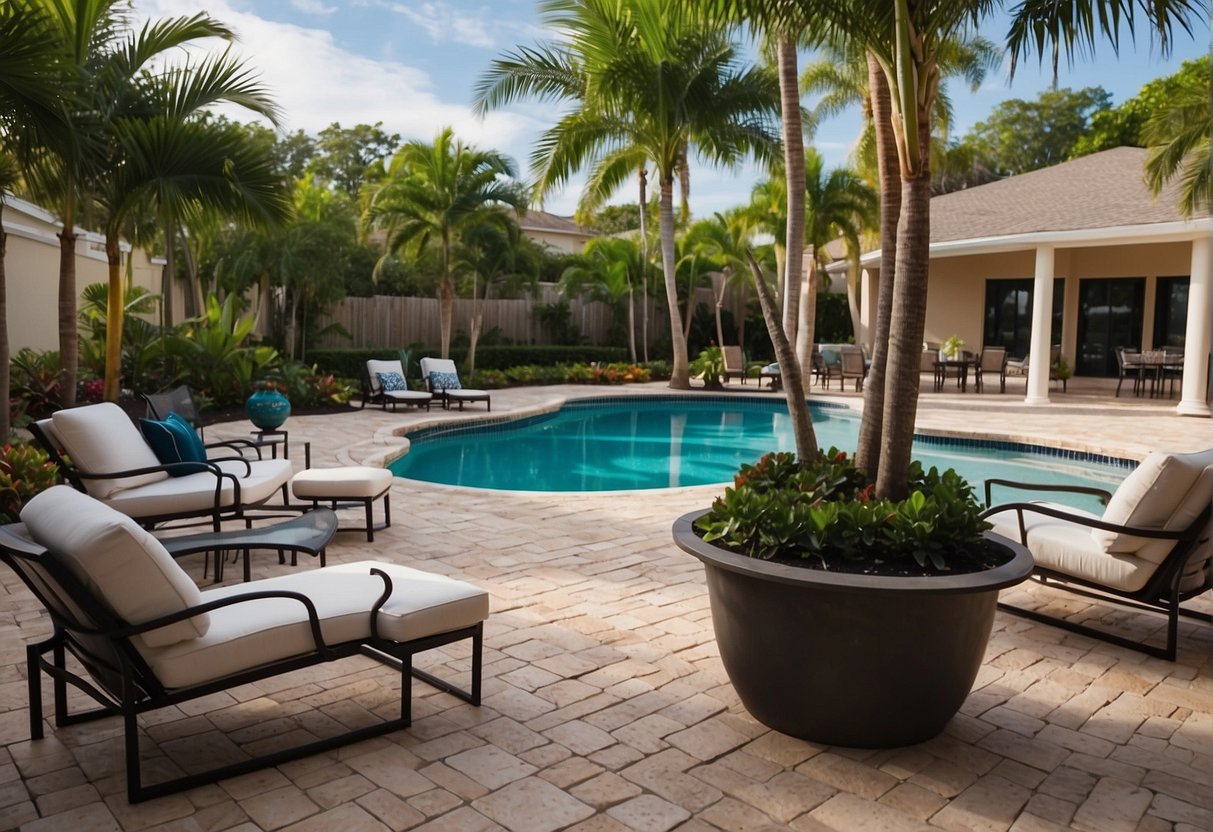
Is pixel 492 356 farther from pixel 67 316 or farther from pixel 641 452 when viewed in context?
pixel 67 316

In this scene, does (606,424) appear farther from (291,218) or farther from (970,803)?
(970,803)

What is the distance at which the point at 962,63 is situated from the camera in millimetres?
21203

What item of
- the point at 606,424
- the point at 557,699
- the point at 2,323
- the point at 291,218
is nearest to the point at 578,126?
the point at 606,424

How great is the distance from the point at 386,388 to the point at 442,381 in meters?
1.04

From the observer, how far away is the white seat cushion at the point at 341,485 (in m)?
6.20

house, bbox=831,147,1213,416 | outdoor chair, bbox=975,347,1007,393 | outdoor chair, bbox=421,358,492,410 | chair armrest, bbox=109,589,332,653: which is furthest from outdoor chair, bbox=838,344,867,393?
chair armrest, bbox=109,589,332,653

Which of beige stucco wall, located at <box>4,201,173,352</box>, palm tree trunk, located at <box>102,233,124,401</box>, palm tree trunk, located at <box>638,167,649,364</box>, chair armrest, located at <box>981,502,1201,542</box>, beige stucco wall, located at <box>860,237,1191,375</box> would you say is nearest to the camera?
chair armrest, located at <box>981,502,1201,542</box>

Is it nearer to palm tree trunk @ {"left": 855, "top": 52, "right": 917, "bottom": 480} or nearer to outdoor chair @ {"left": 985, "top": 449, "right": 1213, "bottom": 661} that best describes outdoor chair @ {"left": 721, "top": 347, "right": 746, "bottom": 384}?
palm tree trunk @ {"left": 855, "top": 52, "right": 917, "bottom": 480}

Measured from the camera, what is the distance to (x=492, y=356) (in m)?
22.0

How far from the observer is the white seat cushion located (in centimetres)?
620

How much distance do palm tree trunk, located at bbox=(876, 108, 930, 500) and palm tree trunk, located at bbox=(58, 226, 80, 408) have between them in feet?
24.7

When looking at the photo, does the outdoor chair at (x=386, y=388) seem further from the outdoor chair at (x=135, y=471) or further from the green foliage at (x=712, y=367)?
the outdoor chair at (x=135, y=471)

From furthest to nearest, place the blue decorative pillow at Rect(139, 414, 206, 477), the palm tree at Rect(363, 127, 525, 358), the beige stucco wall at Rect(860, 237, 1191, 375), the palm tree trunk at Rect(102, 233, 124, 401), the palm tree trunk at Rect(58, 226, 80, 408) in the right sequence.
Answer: the beige stucco wall at Rect(860, 237, 1191, 375) → the palm tree at Rect(363, 127, 525, 358) → the palm tree trunk at Rect(102, 233, 124, 401) → the palm tree trunk at Rect(58, 226, 80, 408) → the blue decorative pillow at Rect(139, 414, 206, 477)

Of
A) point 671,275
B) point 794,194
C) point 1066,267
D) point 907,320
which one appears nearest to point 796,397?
point 907,320
